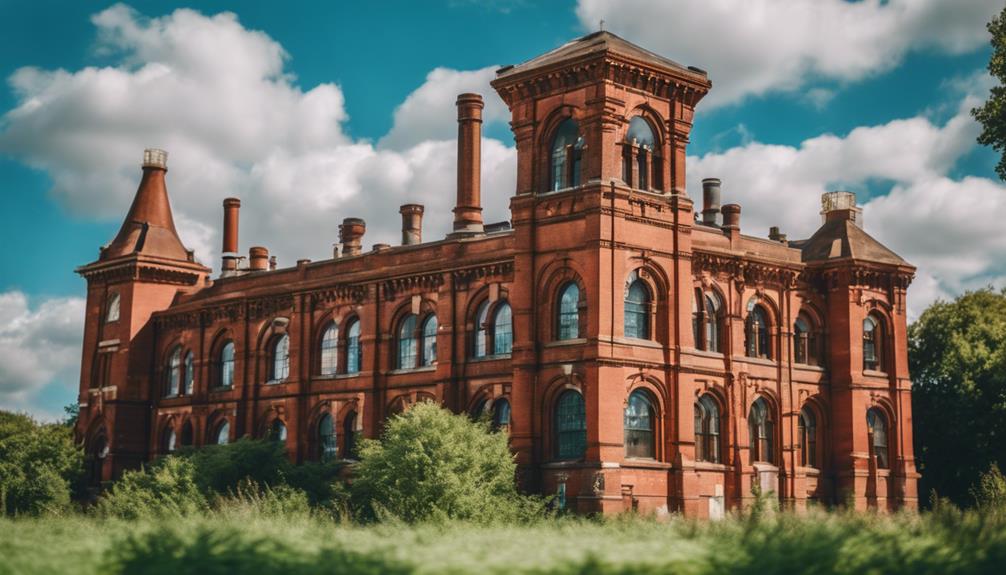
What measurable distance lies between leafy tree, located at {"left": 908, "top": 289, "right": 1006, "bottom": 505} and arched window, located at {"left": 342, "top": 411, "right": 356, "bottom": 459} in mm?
21075

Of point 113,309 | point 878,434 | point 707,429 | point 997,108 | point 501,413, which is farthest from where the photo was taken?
point 113,309

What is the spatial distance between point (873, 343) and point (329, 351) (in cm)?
1906

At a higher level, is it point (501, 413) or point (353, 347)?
point (353, 347)

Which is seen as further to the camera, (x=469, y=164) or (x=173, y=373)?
(x=173, y=373)

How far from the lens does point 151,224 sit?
57406 mm

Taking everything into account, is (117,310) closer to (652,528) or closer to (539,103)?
(539,103)

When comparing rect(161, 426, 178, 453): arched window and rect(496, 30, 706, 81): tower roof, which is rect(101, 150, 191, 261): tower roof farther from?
rect(496, 30, 706, 81): tower roof

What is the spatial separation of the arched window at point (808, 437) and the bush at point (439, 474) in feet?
40.4

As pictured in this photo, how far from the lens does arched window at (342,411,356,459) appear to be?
152ft

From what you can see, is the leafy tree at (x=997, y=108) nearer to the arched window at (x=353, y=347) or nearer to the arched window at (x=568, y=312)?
the arched window at (x=568, y=312)

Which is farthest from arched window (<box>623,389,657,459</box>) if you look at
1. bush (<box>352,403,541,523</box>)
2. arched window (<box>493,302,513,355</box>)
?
arched window (<box>493,302,513,355</box>)

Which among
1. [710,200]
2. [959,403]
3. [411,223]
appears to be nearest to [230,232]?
[411,223]

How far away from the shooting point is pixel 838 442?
4578cm

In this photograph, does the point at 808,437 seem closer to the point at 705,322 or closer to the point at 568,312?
the point at 705,322
